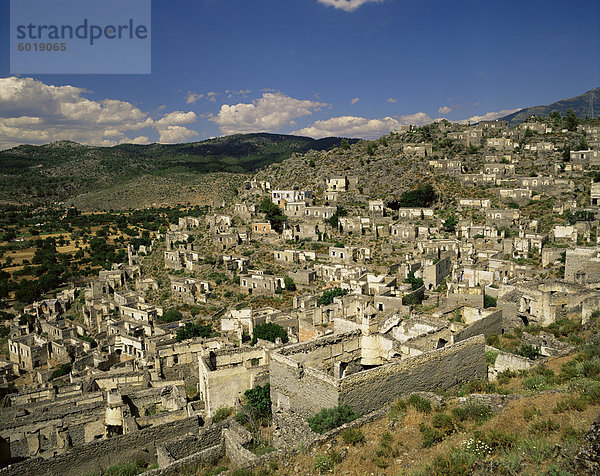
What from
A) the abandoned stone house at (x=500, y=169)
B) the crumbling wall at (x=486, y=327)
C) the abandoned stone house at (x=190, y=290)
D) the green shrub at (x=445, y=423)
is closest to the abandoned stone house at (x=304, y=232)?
the abandoned stone house at (x=190, y=290)

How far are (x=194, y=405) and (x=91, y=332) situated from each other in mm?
20405

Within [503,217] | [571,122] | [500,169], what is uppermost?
[571,122]

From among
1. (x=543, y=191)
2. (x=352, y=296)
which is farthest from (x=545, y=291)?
(x=543, y=191)

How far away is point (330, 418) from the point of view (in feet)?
26.8

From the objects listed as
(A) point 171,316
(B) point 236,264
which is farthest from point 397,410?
(B) point 236,264

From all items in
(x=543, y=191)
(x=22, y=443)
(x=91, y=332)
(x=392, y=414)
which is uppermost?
(x=543, y=191)

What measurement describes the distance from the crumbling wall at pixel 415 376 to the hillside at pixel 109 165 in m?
93.8

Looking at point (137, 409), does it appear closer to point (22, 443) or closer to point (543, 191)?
point (22, 443)

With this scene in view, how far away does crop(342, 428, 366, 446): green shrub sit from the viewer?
718cm

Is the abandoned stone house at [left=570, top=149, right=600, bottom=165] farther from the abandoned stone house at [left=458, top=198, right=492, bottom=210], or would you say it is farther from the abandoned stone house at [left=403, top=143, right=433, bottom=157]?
the abandoned stone house at [left=403, top=143, right=433, bottom=157]

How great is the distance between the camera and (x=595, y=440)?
4297 mm

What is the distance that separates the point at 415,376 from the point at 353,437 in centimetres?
273

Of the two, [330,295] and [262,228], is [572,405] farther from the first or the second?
[262,228]

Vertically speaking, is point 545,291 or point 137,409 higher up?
point 545,291
